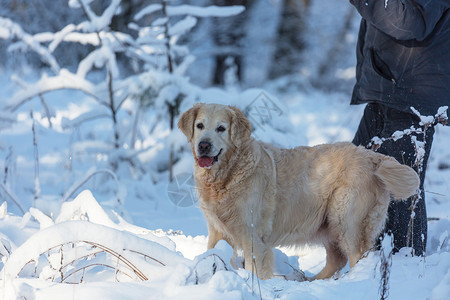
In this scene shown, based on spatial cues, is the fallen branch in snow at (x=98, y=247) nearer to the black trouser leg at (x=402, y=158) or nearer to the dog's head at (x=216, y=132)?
the dog's head at (x=216, y=132)

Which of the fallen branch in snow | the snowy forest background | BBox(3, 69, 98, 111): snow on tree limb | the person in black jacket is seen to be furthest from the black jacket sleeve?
BBox(3, 69, 98, 111): snow on tree limb

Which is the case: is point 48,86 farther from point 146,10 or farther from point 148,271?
point 148,271

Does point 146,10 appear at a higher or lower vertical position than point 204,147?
higher

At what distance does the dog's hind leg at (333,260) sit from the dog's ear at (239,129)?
1.09 m

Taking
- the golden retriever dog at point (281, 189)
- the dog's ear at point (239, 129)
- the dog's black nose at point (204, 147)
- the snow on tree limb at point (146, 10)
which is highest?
the snow on tree limb at point (146, 10)

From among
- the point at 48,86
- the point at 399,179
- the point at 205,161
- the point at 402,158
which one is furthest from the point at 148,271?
the point at 48,86

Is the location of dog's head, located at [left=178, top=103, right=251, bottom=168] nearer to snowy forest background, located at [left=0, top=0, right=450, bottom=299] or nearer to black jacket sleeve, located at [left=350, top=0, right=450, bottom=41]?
snowy forest background, located at [left=0, top=0, right=450, bottom=299]

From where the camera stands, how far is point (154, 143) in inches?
289

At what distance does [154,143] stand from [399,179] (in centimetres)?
459

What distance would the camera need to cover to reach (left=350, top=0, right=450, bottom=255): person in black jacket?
10.7 feet

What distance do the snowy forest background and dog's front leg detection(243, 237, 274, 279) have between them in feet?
0.63

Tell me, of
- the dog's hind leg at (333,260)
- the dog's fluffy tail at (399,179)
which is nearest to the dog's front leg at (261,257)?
the dog's hind leg at (333,260)

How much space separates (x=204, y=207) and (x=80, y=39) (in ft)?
12.1

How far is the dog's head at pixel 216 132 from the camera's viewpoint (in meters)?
3.43
